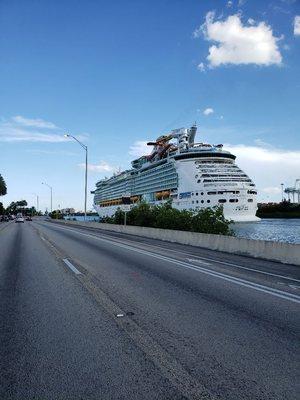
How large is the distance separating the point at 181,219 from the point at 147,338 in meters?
37.9

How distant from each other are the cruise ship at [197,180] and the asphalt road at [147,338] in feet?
196

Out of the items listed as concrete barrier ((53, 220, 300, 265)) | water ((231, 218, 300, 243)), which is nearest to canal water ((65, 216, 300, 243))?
Answer: water ((231, 218, 300, 243))

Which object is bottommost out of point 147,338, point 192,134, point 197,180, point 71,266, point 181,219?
point 147,338

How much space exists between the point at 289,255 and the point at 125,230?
27.4 meters

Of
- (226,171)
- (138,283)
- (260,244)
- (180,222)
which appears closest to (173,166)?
(226,171)

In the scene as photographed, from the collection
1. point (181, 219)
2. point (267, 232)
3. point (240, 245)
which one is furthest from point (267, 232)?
point (240, 245)

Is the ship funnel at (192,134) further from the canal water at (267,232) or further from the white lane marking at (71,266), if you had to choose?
the white lane marking at (71,266)

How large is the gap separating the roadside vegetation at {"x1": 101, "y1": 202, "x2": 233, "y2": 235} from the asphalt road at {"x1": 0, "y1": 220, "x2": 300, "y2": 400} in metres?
27.6

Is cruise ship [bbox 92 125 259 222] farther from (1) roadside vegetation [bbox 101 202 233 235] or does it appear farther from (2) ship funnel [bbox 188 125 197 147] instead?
(1) roadside vegetation [bbox 101 202 233 235]

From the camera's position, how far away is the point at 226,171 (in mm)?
80062

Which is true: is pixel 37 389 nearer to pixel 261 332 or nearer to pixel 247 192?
pixel 261 332

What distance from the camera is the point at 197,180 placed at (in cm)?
7738

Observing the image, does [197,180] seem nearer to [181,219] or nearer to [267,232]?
[267,232]

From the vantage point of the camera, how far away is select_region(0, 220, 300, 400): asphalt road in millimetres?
3924
